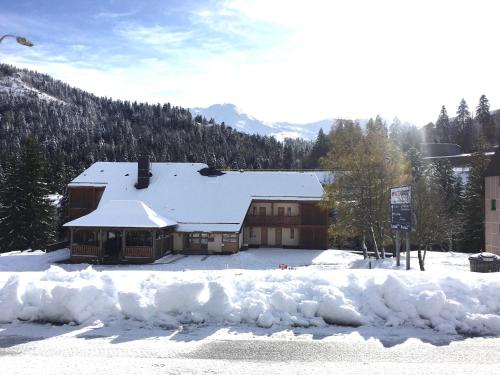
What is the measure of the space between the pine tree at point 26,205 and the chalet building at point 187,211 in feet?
9.62

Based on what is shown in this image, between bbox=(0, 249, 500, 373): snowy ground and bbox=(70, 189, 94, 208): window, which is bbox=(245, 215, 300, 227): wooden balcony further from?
bbox=(0, 249, 500, 373): snowy ground

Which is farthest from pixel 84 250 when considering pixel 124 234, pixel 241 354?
pixel 241 354

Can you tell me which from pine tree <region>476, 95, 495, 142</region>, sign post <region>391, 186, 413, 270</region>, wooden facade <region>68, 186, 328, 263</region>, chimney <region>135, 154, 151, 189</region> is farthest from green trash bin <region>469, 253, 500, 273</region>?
pine tree <region>476, 95, 495, 142</region>

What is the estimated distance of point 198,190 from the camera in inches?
1612

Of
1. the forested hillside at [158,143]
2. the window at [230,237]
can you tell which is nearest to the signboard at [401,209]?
the window at [230,237]

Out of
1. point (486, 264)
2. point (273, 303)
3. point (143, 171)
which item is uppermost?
point (143, 171)

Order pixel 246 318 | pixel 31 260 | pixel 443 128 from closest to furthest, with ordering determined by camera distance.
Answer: pixel 246 318
pixel 31 260
pixel 443 128

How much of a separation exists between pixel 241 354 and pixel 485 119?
126 meters

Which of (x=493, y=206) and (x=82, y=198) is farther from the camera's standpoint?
(x=82, y=198)

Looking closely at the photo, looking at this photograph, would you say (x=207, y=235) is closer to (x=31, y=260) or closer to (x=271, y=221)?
(x=271, y=221)

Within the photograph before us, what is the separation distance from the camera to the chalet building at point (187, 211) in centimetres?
3341

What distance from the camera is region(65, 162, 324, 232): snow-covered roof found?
37344 millimetres

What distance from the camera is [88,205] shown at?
4259cm

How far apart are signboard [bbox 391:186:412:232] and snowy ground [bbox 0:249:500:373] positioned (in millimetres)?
6229
